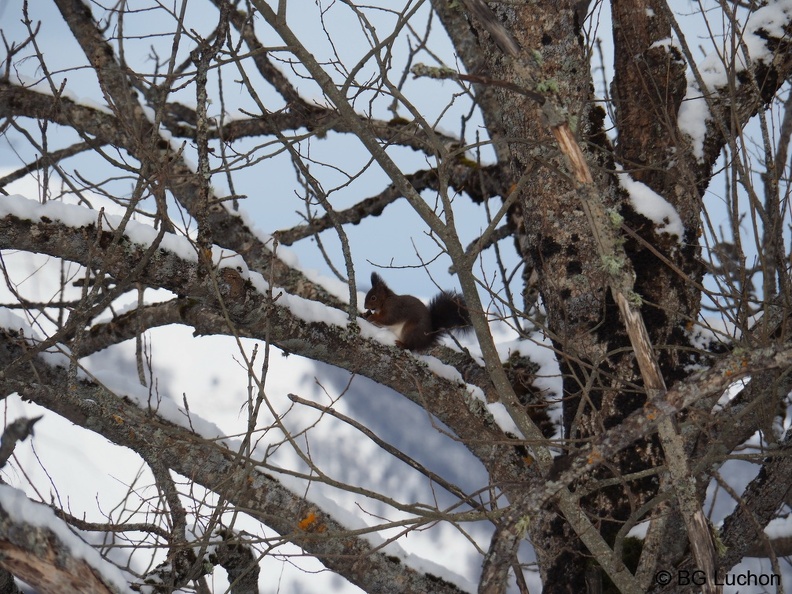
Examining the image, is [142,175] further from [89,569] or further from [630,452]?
[630,452]

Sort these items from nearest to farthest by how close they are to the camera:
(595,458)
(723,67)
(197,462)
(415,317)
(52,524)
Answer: (595,458)
(52,524)
(197,462)
(723,67)
(415,317)

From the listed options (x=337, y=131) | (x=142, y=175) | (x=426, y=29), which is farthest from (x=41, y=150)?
(x=426, y=29)

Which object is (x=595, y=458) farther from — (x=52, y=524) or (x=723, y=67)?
(x=723, y=67)

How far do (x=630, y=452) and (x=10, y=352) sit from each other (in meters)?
2.97

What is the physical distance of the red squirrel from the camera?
502 cm

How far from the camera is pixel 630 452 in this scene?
138 inches

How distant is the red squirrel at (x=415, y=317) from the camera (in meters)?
5.02

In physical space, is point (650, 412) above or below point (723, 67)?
below

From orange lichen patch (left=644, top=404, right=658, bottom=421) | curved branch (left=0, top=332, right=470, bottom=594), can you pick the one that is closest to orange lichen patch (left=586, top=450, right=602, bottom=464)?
orange lichen patch (left=644, top=404, right=658, bottom=421)

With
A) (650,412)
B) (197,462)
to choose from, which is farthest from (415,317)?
(650,412)

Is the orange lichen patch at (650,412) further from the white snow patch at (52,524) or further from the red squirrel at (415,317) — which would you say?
the red squirrel at (415,317)

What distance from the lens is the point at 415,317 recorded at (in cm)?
523

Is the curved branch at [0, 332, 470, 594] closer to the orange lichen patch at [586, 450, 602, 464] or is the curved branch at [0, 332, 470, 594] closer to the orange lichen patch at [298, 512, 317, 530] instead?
the orange lichen patch at [298, 512, 317, 530]

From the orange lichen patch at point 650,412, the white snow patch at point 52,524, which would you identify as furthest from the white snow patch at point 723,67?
the white snow patch at point 52,524
